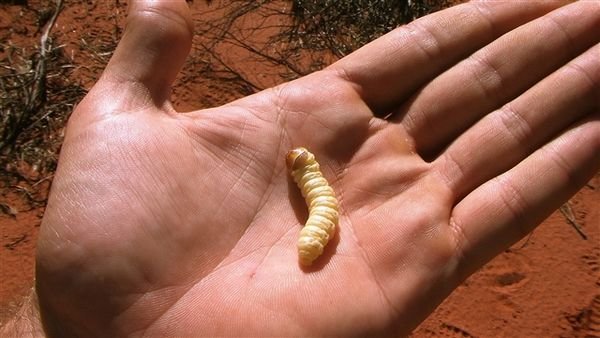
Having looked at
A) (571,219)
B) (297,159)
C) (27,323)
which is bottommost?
(27,323)

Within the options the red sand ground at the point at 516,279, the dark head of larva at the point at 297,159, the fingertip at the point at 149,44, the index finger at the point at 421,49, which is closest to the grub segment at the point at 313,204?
the dark head of larva at the point at 297,159

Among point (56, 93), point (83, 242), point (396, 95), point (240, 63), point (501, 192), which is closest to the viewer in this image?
point (83, 242)

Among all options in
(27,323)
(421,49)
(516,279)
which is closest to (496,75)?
(421,49)

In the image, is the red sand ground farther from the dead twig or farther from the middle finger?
the middle finger

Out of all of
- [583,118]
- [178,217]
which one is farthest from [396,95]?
[178,217]

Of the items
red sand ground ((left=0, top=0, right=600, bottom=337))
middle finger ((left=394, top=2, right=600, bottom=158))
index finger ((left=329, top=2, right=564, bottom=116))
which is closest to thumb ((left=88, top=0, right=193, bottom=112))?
index finger ((left=329, top=2, right=564, bottom=116))

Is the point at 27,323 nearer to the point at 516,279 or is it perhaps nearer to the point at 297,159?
the point at 297,159

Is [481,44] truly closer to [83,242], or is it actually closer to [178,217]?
[178,217]
